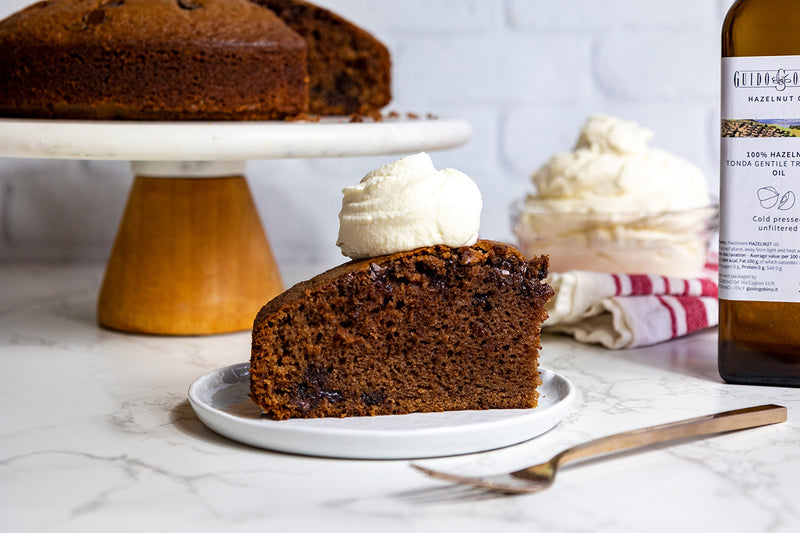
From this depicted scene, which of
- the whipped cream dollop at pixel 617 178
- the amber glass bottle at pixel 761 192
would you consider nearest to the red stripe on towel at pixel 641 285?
the whipped cream dollop at pixel 617 178

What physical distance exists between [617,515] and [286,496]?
259mm

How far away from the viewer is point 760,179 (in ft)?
3.46

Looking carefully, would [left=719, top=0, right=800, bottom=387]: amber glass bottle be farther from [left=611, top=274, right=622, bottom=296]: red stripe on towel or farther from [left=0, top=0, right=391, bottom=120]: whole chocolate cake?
[left=0, top=0, right=391, bottom=120]: whole chocolate cake

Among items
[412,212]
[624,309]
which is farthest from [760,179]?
[412,212]

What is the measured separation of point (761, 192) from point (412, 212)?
41 centimetres

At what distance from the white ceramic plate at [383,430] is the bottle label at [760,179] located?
10.9 inches

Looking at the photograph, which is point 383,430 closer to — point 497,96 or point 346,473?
point 346,473

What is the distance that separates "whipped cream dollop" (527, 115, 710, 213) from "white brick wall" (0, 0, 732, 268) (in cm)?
48

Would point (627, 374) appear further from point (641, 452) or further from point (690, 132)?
point (690, 132)

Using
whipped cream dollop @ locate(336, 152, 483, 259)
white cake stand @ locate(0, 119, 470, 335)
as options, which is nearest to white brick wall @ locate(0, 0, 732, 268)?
white cake stand @ locate(0, 119, 470, 335)

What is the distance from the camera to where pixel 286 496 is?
760mm

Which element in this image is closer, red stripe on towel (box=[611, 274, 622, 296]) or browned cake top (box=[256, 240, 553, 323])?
browned cake top (box=[256, 240, 553, 323])

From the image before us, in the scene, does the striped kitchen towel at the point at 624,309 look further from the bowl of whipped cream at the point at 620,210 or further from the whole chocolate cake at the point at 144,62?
the whole chocolate cake at the point at 144,62

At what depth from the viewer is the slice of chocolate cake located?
0.92m
